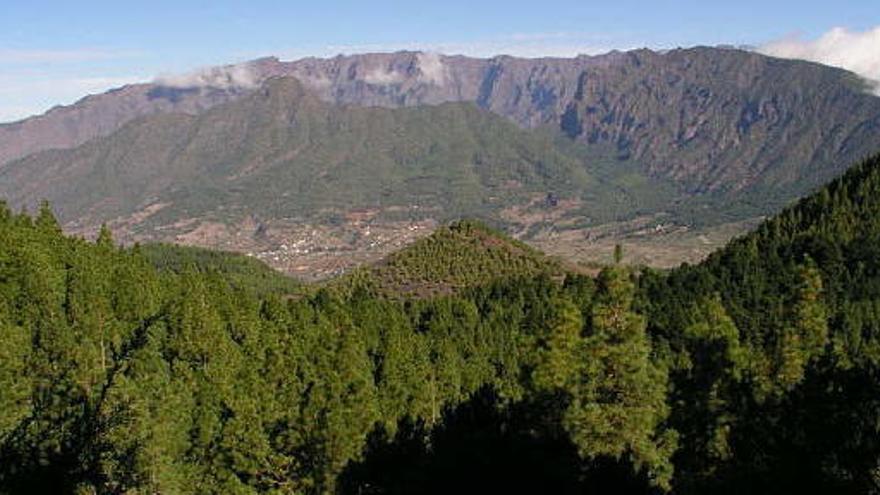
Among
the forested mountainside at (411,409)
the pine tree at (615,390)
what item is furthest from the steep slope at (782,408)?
the pine tree at (615,390)

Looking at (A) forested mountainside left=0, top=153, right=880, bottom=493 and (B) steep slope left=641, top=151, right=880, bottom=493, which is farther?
(A) forested mountainside left=0, top=153, right=880, bottom=493

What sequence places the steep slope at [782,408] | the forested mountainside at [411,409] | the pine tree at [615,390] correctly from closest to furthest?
the steep slope at [782,408] < the forested mountainside at [411,409] < the pine tree at [615,390]

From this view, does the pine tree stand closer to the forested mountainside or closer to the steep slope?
the forested mountainside

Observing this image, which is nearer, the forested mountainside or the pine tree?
the forested mountainside

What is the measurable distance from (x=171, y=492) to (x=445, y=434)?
2148 centimetres

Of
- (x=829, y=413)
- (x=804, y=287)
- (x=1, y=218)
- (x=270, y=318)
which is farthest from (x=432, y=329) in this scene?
(x=829, y=413)

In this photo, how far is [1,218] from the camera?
123m

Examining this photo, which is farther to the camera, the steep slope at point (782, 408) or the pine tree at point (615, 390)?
the pine tree at point (615, 390)

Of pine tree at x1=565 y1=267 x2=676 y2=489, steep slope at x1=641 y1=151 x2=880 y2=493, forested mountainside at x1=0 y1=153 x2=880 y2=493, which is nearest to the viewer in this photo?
steep slope at x1=641 y1=151 x2=880 y2=493

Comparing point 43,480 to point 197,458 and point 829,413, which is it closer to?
point 197,458

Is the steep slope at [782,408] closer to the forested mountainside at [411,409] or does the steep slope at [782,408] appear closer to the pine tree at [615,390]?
the forested mountainside at [411,409]

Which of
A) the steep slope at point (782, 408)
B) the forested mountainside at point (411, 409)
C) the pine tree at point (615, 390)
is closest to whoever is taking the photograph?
the steep slope at point (782, 408)

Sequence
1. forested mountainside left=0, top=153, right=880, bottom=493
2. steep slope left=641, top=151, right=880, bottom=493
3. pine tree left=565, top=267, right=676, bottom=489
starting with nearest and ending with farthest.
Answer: steep slope left=641, top=151, right=880, bottom=493 < forested mountainside left=0, top=153, right=880, bottom=493 < pine tree left=565, top=267, right=676, bottom=489

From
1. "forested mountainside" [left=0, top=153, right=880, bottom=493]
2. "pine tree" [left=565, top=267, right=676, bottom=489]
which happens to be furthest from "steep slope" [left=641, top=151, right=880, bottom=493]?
"pine tree" [left=565, top=267, right=676, bottom=489]
